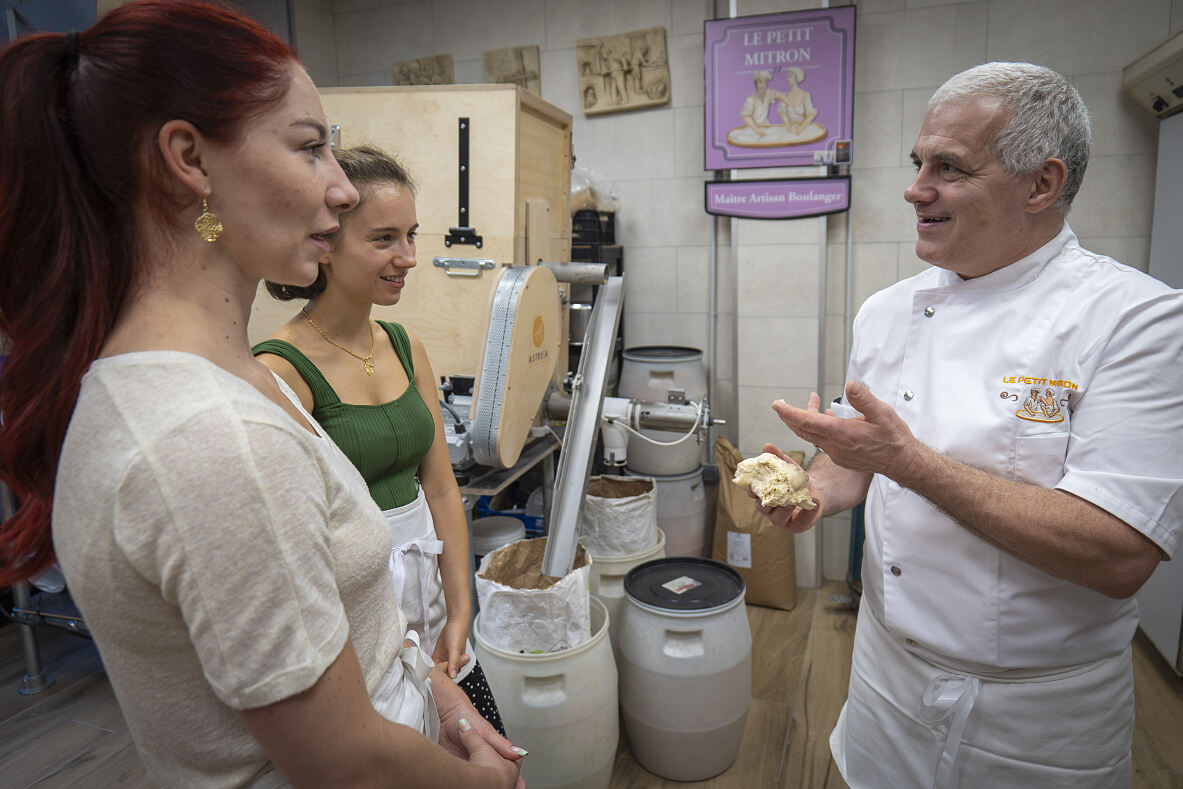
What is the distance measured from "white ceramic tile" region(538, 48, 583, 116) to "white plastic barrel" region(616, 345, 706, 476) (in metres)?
1.24

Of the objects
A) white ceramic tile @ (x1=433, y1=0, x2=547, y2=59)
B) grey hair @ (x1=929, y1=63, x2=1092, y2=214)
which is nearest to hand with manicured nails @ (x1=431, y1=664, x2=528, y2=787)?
grey hair @ (x1=929, y1=63, x2=1092, y2=214)

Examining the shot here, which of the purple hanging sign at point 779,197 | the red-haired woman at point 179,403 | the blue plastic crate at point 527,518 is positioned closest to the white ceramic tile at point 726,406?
the purple hanging sign at point 779,197

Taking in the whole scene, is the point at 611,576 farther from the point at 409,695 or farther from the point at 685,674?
the point at 409,695

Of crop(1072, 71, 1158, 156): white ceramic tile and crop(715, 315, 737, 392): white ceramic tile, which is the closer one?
crop(1072, 71, 1158, 156): white ceramic tile

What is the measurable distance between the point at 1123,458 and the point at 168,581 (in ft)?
4.03

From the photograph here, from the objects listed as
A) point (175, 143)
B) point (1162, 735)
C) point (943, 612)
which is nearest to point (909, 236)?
point (1162, 735)

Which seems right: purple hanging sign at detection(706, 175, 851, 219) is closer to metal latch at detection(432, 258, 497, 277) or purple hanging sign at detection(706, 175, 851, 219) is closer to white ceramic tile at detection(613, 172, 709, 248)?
white ceramic tile at detection(613, 172, 709, 248)

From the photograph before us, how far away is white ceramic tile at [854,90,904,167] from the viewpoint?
3215 mm

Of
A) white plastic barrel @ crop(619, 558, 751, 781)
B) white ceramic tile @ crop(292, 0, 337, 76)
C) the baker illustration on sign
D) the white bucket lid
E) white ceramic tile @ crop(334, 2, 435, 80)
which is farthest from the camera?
white ceramic tile @ crop(334, 2, 435, 80)

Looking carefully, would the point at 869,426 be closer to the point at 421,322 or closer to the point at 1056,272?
the point at 1056,272

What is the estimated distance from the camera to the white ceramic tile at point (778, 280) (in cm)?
337

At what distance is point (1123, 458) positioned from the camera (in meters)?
1.07

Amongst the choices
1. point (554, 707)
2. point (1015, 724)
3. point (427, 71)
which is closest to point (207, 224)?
point (1015, 724)

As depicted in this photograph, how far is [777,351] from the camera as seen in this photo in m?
3.48
